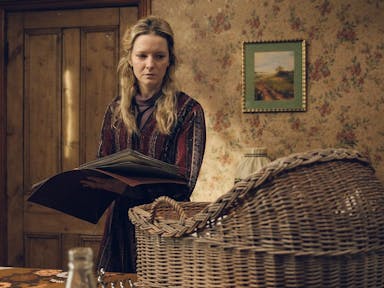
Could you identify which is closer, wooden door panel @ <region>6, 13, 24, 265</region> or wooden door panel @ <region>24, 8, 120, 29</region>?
wooden door panel @ <region>24, 8, 120, 29</region>

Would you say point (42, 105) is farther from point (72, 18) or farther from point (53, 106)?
point (72, 18)

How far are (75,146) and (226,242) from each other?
2.84 m

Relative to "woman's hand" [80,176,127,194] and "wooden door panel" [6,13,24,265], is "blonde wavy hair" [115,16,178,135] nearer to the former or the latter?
"woman's hand" [80,176,127,194]

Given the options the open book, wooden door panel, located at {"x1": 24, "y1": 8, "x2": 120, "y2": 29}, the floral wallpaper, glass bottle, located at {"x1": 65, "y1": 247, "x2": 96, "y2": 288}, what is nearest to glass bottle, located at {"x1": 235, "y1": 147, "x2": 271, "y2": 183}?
the floral wallpaper

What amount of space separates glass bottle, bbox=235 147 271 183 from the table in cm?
198

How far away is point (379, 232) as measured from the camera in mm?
865

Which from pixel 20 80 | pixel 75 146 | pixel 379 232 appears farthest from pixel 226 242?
pixel 20 80

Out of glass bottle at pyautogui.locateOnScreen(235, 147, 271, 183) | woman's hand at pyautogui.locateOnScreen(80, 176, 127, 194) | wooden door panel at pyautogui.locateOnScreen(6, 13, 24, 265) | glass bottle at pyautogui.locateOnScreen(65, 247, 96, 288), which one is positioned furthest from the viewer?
wooden door panel at pyautogui.locateOnScreen(6, 13, 24, 265)

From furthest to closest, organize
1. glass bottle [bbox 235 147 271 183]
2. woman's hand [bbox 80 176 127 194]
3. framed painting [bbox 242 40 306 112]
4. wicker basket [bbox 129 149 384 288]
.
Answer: framed painting [bbox 242 40 306 112], glass bottle [bbox 235 147 271 183], woman's hand [bbox 80 176 127 194], wicker basket [bbox 129 149 384 288]

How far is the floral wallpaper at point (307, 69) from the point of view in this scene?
3285mm

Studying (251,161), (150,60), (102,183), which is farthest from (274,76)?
(102,183)

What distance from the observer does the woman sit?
1.66 meters

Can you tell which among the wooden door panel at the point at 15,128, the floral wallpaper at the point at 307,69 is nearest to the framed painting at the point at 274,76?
the floral wallpaper at the point at 307,69

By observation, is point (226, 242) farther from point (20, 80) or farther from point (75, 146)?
point (20, 80)
